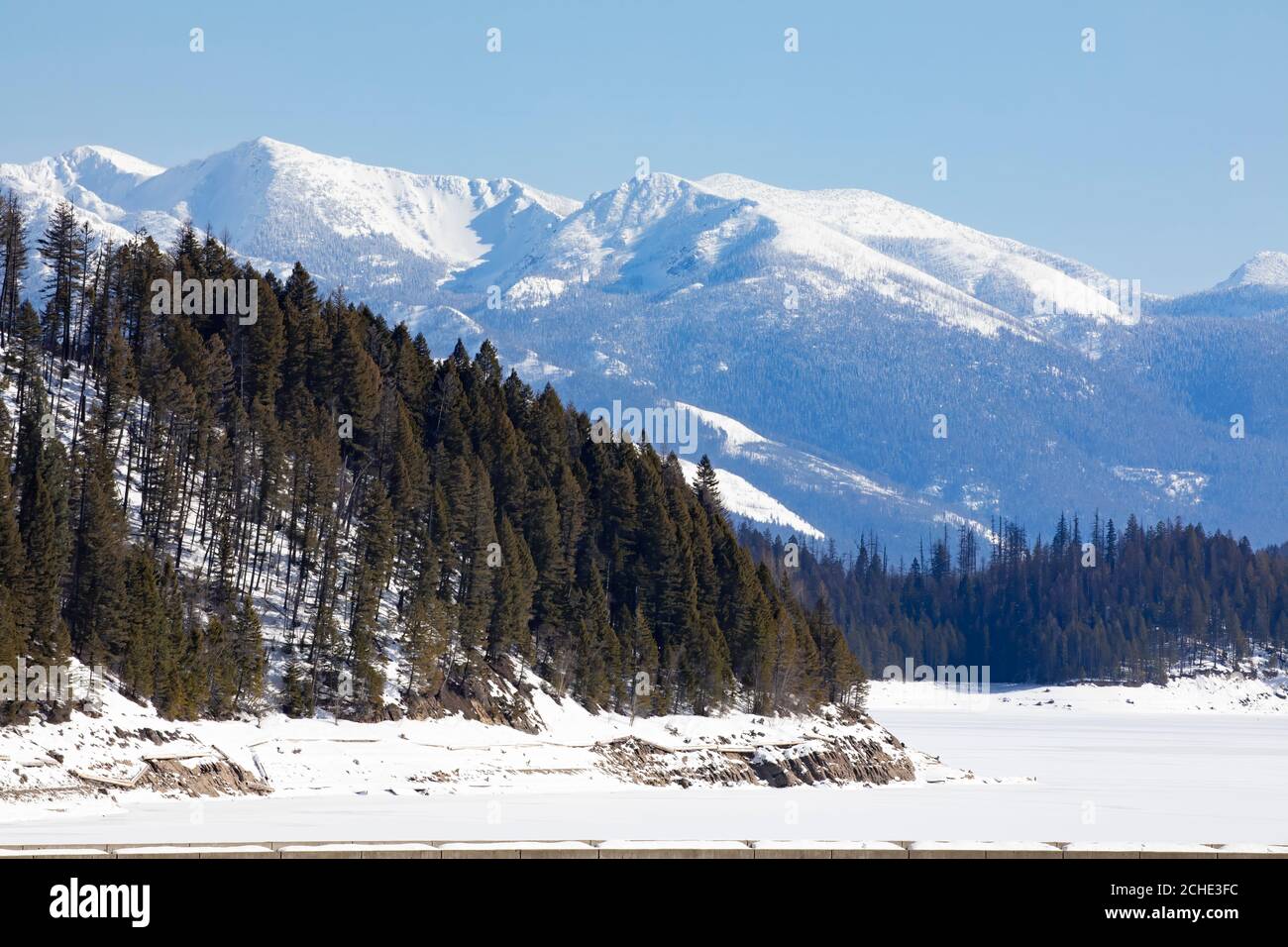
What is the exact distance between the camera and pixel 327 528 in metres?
113

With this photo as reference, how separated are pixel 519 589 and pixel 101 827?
52.1 meters

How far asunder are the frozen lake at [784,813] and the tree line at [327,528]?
14110mm

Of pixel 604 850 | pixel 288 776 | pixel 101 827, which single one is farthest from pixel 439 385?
pixel 604 850

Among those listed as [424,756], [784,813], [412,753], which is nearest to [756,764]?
[424,756]

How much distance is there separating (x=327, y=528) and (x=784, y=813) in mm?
43813

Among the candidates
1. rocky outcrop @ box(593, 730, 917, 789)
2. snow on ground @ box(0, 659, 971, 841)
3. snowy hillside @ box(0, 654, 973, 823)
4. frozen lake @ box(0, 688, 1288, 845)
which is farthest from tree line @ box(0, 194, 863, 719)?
frozen lake @ box(0, 688, 1288, 845)

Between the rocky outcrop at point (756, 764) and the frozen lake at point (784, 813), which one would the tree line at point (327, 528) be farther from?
the frozen lake at point (784, 813)

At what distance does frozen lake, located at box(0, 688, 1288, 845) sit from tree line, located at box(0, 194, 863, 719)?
556 inches

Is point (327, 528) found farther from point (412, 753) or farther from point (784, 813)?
point (784, 813)

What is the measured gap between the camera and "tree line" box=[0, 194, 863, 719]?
9019cm

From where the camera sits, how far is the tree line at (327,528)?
9019cm

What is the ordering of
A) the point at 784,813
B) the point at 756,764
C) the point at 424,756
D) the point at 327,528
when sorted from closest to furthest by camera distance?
the point at 784,813 → the point at 424,756 → the point at 756,764 → the point at 327,528

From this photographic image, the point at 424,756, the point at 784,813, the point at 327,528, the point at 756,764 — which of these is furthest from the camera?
the point at 327,528
